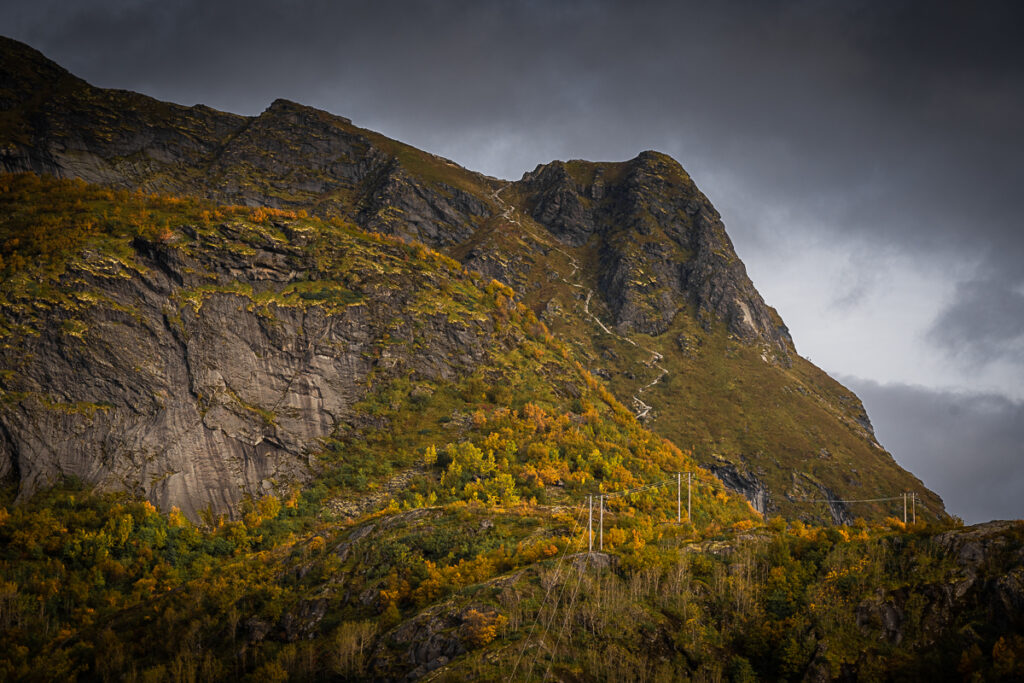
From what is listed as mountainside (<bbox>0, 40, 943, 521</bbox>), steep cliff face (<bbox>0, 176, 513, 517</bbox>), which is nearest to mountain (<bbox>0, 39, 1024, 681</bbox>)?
steep cliff face (<bbox>0, 176, 513, 517</bbox>)

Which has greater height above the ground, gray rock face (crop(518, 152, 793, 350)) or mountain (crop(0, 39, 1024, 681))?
gray rock face (crop(518, 152, 793, 350))

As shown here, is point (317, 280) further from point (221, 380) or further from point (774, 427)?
point (774, 427)

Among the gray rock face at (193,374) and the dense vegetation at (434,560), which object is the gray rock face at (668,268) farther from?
the gray rock face at (193,374)

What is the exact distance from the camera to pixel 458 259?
15712cm

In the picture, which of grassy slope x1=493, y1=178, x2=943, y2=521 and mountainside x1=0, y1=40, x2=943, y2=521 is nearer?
mountainside x1=0, y1=40, x2=943, y2=521

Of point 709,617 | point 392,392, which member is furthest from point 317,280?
point 709,617

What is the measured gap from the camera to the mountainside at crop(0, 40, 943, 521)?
58531 mm

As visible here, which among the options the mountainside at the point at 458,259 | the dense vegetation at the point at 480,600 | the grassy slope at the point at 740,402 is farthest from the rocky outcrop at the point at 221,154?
the dense vegetation at the point at 480,600

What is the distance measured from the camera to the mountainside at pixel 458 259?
5853 cm

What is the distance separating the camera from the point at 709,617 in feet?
95.3

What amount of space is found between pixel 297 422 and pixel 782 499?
309ft

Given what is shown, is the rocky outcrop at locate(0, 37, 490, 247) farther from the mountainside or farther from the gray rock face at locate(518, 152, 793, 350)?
the gray rock face at locate(518, 152, 793, 350)

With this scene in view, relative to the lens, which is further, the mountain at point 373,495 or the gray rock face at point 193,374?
the gray rock face at point 193,374

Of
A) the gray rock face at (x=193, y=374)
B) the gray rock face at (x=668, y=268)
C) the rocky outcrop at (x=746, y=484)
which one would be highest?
the gray rock face at (x=668, y=268)
